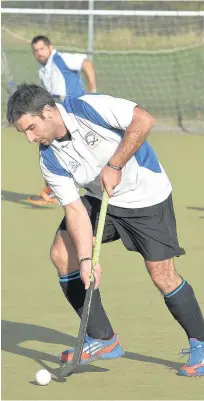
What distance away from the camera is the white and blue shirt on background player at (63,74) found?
12.4 metres

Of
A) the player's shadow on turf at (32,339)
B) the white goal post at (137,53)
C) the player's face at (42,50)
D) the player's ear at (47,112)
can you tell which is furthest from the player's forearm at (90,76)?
the player's ear at (47,112)

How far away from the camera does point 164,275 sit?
5.93m

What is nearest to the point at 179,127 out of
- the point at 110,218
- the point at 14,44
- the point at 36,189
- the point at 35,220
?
the point at 14,44

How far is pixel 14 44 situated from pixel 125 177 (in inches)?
578

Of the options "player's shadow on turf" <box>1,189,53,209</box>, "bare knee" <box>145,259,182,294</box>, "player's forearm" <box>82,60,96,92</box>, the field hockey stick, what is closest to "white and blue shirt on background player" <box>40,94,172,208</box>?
the field hockey stick

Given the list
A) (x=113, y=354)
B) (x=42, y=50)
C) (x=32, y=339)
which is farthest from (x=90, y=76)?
(x=113, y=354)

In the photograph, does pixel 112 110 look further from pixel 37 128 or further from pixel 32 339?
pixel 32 339

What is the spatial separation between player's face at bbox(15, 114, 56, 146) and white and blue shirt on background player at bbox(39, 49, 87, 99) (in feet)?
21.9

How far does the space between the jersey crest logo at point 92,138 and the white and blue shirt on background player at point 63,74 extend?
657 cm

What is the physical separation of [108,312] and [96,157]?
165cm

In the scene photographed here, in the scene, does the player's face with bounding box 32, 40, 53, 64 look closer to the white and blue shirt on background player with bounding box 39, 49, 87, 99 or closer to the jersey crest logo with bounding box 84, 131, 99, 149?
the white and blue shirt on background player with bounding box 39, 49, 87, 99

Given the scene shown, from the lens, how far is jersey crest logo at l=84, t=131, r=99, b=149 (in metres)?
5.77

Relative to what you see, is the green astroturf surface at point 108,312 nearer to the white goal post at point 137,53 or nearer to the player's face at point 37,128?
the player's face at point 37,128

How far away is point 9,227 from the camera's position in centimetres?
1005
